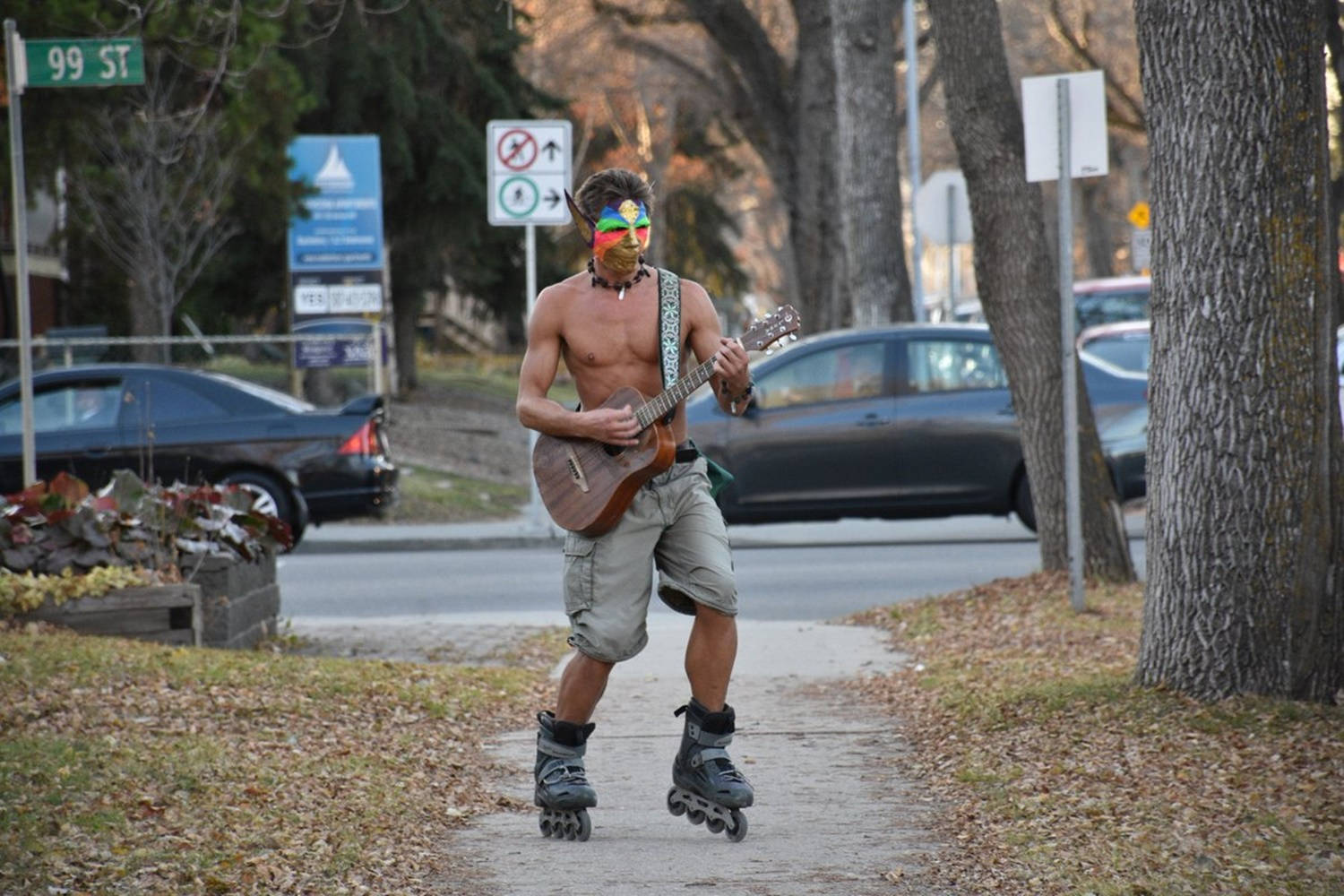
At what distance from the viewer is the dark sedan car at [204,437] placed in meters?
15.6

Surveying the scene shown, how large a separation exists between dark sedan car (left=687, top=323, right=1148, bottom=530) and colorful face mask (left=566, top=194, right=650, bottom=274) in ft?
30.0

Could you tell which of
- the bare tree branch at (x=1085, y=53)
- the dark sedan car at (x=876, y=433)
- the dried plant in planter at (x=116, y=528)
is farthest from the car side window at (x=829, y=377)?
the bare tree branch at (x=1085, y=53)

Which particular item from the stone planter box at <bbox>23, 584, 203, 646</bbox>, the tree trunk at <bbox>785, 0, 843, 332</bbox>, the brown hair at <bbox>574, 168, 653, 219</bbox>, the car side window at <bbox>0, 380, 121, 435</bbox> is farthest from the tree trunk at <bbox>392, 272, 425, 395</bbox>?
the brown hair at <bbox>574, 168, 653, 219</bbox>

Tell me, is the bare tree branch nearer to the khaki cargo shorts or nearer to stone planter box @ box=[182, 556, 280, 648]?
stone planter box @ box=[182, 556, 280, 648]

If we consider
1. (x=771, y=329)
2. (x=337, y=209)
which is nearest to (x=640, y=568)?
(x=771, y=329)

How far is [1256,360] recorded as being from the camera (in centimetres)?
693

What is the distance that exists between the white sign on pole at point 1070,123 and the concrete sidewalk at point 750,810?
8.57 ft

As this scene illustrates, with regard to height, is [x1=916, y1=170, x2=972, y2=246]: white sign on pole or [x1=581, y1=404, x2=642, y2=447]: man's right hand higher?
[x1=916, y1=170, x2=972, y2=246]: white sign on pole

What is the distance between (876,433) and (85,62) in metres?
6.77

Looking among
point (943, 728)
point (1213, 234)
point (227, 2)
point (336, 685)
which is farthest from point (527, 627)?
point (227, 2)

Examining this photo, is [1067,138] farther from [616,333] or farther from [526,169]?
[526,169]

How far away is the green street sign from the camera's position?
10.6m

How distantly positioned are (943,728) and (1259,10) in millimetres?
2836

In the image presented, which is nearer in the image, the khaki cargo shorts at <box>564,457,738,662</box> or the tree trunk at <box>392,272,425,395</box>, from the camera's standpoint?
the khaki cargo shorts at <box>564,457,738,662</box>
